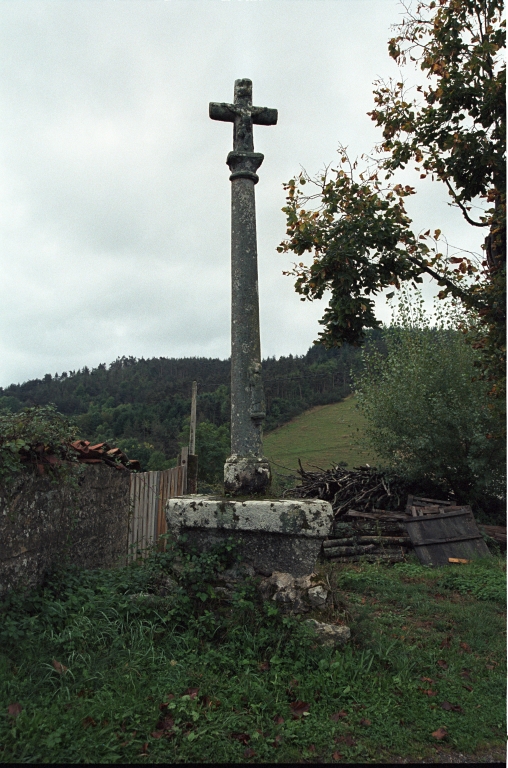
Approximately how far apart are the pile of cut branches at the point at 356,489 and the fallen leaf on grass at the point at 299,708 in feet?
27.9

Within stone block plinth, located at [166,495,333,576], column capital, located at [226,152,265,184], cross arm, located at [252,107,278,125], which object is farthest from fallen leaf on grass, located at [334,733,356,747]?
cross arm, located at [252,107,278,125]

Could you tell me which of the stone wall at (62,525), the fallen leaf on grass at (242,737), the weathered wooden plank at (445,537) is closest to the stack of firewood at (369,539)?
the weathered wooden plank at (445,537)

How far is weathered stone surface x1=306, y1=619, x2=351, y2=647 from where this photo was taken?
3.92 metres

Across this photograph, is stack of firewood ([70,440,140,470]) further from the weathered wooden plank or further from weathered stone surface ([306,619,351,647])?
the weathered wooden plank

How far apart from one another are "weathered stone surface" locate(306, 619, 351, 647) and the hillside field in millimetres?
14178

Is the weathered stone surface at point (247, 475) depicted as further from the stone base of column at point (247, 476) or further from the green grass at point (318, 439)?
the green grass at point (318, 439)

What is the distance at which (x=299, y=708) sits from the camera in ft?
10.6

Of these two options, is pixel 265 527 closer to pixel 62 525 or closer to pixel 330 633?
pixel 330 633

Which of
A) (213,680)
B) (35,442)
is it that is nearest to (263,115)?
(35,442)

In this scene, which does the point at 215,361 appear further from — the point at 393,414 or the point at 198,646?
the point at 198,646

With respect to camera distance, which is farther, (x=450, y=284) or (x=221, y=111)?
(x=450, y=284)

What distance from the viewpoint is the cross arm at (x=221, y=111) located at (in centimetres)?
528

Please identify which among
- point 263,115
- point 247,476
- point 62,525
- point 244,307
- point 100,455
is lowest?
point 62,525

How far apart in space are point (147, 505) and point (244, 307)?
12.1ft
